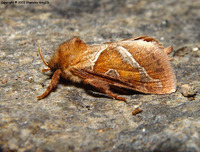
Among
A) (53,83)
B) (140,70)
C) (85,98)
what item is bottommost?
(85,98)

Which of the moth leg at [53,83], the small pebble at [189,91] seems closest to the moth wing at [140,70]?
the small pebble at [189,91]

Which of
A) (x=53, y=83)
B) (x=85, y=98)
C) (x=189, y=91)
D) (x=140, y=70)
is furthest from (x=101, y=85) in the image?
(x=189, y=91)

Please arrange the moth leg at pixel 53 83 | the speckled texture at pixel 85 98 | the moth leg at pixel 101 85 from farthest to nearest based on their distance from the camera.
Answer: the moth leg at pixel 101 85 < the moth leg at pixel 53 83 < the speckled texture at pixel 85 98

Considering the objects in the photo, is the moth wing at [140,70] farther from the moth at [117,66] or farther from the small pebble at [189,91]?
the small pebble at [189,91]

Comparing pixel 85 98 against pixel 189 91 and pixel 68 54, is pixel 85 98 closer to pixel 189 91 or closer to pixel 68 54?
pixel 68 54

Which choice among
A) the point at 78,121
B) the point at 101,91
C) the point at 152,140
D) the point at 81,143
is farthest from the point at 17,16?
the point at 152,140

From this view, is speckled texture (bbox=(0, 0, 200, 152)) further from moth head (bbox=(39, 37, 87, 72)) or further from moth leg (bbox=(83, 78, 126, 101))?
moth head (bbox=(39, 37, 87, 72))
